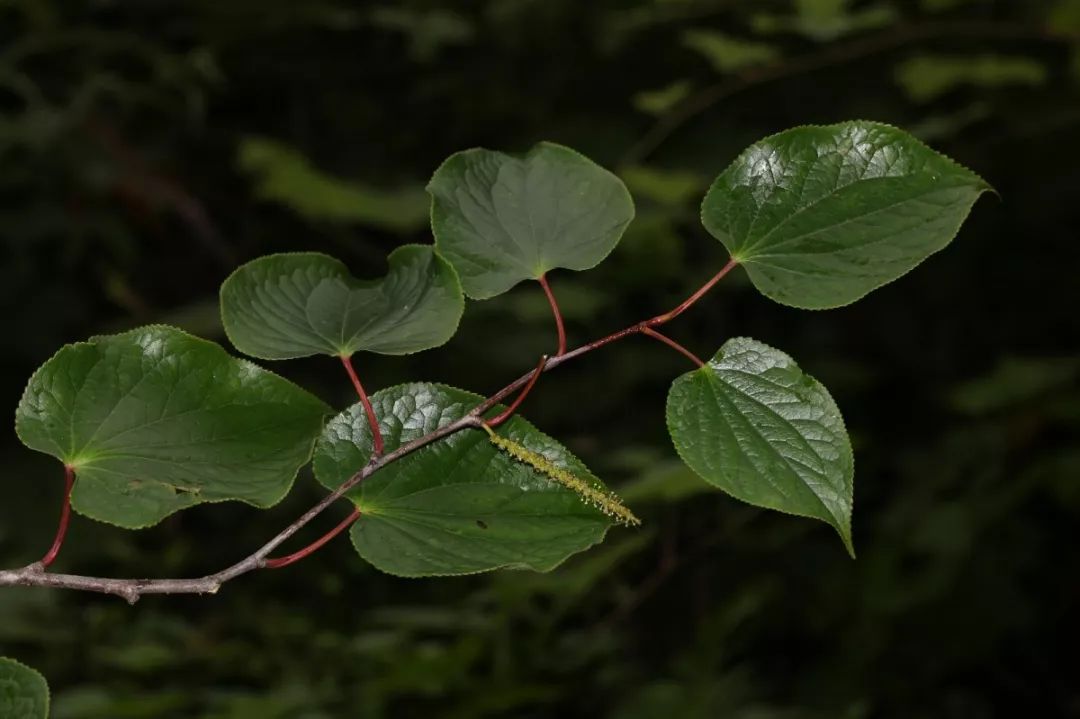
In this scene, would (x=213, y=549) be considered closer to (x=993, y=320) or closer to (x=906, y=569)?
Result: (x=906, y=569)

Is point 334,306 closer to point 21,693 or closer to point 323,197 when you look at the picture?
point 21,693

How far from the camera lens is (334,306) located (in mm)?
517

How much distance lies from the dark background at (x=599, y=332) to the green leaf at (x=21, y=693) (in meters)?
0.73

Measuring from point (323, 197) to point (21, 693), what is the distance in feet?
4.70

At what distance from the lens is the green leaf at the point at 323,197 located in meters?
1.78

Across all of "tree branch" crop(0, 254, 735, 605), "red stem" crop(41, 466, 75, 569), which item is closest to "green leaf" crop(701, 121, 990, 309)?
"tree branch" crop(0, 254, 735, 605)

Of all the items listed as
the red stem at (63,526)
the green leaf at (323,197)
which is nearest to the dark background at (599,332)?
the green leaf at (323,197)

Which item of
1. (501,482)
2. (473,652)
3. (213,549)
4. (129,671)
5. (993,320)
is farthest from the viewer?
(993,320)

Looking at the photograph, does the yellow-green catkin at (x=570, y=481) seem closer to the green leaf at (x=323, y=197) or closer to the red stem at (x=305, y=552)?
the red stem at (x=305, y=552)

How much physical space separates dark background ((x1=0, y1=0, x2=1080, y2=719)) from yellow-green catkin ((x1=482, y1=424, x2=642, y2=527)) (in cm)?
77

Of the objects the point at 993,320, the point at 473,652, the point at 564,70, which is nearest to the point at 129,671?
the point at 473,652

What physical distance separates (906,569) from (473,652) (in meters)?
1.33

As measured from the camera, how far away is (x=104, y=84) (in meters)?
2.18

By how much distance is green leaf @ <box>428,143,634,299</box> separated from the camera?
0.50 m
